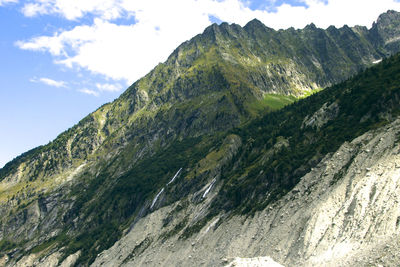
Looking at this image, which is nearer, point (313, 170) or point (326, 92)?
point (313, 170)

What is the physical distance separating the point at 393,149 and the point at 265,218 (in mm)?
36066

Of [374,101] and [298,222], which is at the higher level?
[374,101]

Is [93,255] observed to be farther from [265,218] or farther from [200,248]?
[265,218]

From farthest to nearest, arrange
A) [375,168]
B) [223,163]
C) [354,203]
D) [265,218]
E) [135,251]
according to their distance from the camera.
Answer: [223,163]
[135,251]
[265,218]
[375,168]
[354,203]

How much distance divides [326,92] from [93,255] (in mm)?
137284

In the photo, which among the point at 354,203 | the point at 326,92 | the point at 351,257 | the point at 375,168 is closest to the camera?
the point at 351,257

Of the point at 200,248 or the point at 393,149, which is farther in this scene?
the point at 200,248

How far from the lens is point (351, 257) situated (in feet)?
219

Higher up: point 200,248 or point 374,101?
point 374,101

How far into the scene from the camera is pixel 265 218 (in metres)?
105

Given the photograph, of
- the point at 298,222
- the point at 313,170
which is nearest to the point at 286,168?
the point at 313,170

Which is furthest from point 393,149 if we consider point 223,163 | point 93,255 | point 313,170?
point 93,255

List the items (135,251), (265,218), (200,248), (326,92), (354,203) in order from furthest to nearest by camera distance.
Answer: (326,92) → (135,251) → (200,248) → (265,218) → (354,203)

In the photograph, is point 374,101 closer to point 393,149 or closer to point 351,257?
point 393,149
